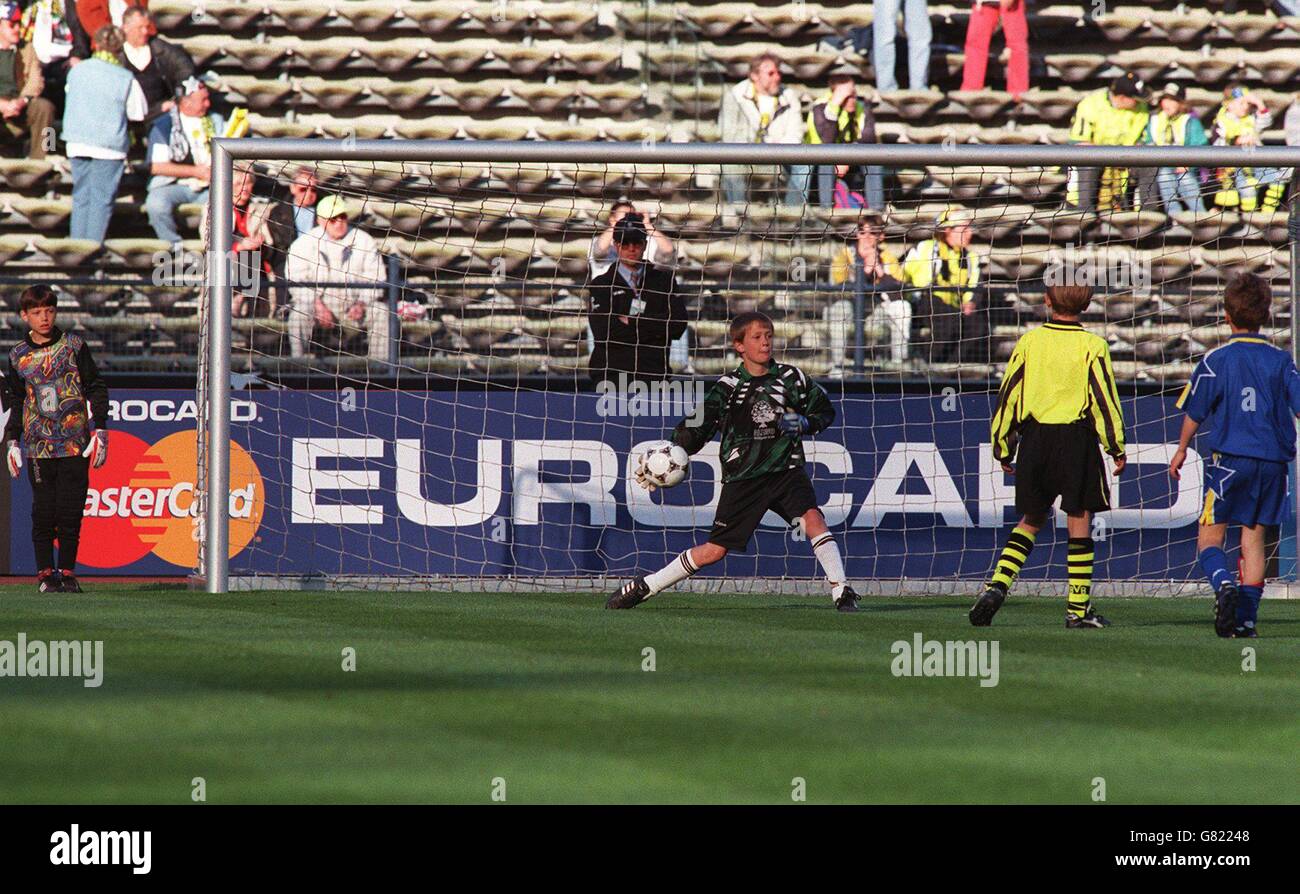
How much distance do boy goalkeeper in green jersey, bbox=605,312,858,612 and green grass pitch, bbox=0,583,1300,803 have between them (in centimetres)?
98

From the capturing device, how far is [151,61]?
17641 mm

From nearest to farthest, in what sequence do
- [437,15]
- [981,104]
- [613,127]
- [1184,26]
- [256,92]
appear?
[613,127]
[256,92]
[981,104]
[437,15]
[1184,26]

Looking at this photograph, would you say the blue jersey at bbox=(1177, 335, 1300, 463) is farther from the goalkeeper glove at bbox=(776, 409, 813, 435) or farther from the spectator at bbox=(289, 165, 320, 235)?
the spectator at bbox=(289, 165, 320, 235)

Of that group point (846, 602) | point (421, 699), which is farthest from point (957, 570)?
point (421, 699)

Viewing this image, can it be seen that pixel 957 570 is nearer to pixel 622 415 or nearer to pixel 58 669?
pixel 622 415

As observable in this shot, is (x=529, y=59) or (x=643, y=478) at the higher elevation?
(x=529, y=59)

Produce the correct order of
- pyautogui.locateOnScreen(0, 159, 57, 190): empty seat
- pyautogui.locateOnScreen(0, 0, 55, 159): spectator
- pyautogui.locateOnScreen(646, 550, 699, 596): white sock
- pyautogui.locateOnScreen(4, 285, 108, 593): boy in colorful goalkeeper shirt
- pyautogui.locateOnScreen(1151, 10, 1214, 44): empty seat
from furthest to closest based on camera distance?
1. pyautogui.locateOnScreen(1151, 10, 1214, 44): empty seat
2. pyautogui.locateOnScreen(0, 159, 57, 190): empty seat
3. pyautogui.locateOnScreen(0, 0, 55, 159): spectator
4. pyautogui.locateOnScreen(4, 285, 108, 593): boy in colorful goalkeeper shirt
5. pyautogui.locateOnScreen(646, 550, 699, 596): white sock

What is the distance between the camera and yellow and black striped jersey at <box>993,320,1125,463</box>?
362 inches

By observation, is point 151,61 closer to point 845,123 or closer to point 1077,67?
point 845,123

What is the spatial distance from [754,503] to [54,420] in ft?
15.1

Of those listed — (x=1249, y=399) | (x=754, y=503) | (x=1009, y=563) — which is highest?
(x=1249, y=399)

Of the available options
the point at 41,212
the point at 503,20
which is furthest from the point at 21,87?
the point at 503,20

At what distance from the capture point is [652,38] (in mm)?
18766

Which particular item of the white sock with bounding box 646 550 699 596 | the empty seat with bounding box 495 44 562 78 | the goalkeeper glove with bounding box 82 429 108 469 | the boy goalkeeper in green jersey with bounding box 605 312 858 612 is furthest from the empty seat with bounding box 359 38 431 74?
the white sock with bounding box 646 550 699 596
